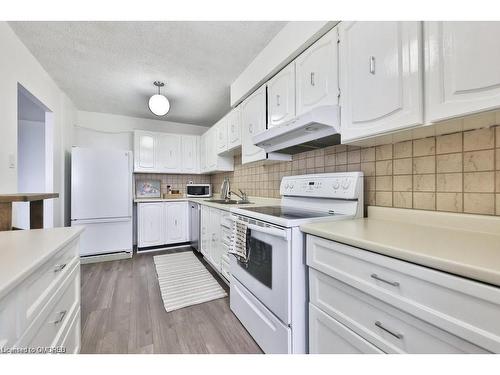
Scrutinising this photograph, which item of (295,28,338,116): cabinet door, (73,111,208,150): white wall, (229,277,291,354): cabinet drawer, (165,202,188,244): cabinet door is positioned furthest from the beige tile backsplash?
(73,111,208,150): white wall

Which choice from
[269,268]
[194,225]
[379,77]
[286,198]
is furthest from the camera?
[194,225]

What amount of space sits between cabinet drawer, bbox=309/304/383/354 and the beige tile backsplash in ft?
2.59

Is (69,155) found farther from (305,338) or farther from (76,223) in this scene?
(305,338)

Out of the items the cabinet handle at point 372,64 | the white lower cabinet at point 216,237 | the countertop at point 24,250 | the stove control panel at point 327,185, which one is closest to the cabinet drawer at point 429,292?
the stove control panel at point 327,185

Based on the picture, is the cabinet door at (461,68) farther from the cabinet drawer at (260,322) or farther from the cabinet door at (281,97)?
the cabinet drawer at (260,322)

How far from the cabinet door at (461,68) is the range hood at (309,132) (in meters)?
0.49

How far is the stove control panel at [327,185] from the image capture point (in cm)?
142

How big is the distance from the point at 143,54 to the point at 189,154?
212cm

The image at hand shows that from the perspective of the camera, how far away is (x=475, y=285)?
568 mm

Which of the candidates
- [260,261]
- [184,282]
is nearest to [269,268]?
[260,261]

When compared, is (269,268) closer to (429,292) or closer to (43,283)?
(429,292)

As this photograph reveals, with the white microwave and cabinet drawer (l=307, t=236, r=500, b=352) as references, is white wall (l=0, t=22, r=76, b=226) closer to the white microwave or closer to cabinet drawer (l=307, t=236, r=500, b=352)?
the white microwave

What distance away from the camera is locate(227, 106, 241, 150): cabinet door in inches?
104

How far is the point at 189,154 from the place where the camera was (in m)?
4.09
